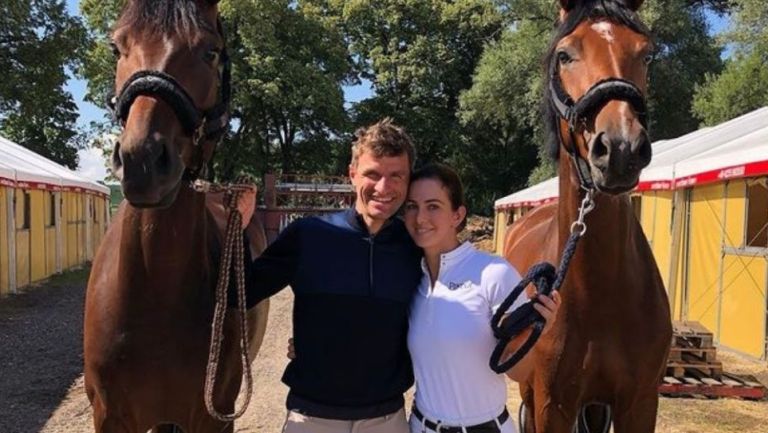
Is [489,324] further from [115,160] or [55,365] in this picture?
[55,365]

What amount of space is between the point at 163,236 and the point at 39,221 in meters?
13.8

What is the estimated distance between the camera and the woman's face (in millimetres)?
2395

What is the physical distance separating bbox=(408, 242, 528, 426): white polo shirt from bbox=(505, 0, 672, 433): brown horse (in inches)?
26.5

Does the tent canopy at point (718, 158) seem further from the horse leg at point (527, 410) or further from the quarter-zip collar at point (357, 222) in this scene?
the quarter-zip collar at point (357, 222)

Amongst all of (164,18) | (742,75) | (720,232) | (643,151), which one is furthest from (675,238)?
(742,75)

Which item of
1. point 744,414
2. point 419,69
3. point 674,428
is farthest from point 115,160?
point 419,69

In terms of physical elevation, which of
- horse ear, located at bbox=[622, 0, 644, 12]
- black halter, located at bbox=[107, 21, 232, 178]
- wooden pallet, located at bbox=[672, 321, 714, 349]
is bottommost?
wooden pallet, located at bbox=[672, 321, 714, 349]

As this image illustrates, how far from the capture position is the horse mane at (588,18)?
2758 millimetres

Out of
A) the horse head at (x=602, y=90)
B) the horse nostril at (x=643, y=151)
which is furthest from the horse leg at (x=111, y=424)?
the horse nostril at (x=643, y=151)

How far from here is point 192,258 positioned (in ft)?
8.64

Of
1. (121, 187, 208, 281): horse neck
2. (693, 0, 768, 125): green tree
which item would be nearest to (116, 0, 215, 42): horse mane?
(121, 187, 208, 281): horse neck

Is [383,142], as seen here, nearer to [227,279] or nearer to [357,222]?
[357,222]

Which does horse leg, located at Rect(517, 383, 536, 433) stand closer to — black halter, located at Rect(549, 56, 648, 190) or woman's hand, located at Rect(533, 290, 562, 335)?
black halter, located at Rect(549, 56, 648, 190)

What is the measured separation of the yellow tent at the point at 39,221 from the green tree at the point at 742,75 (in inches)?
661
